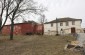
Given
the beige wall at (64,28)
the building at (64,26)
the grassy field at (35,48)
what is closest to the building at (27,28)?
the building at (64,26)

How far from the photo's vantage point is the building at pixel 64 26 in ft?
254

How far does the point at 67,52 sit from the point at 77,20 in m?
57.2

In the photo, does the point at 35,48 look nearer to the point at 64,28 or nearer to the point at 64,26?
the point at 64,28

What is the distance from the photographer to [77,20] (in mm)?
79688

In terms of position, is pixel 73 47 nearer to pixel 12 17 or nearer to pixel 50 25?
pixel 12 17

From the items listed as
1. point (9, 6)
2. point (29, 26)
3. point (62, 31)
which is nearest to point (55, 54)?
point (9, 6)

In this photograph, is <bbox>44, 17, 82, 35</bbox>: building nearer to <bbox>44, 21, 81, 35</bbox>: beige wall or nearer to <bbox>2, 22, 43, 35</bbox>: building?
<bbox>44, 21, 81, 35</bbox>: beige wall

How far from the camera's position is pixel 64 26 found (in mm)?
81062

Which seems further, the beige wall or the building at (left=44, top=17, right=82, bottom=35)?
the beige wall

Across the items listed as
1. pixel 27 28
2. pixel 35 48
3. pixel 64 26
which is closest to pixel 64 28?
pixel 64 26

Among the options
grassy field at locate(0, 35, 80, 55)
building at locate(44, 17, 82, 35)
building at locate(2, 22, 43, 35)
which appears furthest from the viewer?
building at locate(44, 17, 82, 35)

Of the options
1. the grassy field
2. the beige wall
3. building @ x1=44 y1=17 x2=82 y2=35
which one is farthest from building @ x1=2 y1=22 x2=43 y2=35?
the grassy field

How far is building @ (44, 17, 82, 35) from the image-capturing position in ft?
254

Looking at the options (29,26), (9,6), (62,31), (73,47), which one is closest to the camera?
(73,47)
